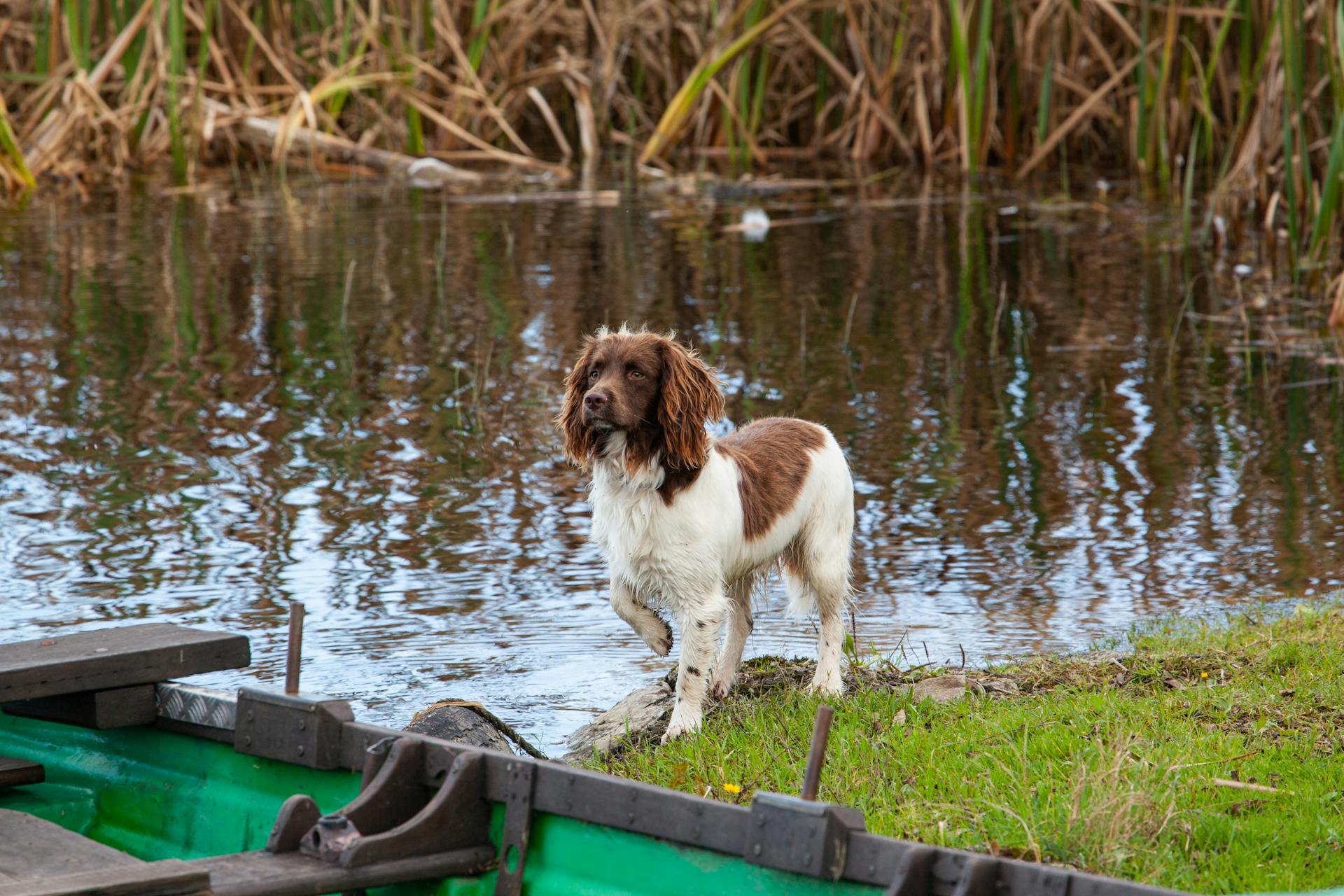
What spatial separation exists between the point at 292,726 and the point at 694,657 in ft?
5.36

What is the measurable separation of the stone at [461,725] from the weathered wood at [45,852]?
134 cm

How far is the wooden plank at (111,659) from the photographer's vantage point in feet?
15.1

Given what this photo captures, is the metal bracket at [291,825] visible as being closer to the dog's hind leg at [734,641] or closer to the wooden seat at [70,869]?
the wooden seat at [70,869]

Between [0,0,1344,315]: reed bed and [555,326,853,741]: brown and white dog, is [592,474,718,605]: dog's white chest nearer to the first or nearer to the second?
[555,326,853,741]: brown and white dog

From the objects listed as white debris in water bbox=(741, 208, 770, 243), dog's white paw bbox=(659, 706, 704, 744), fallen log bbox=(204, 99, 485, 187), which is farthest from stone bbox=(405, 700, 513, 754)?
fallen log bbox=(204, 99, 485, 187)

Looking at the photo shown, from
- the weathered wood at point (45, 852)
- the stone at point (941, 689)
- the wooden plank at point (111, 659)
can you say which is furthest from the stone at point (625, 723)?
the weathered wood at point (45, 852)

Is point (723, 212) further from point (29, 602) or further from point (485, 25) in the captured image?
point (29, 602)

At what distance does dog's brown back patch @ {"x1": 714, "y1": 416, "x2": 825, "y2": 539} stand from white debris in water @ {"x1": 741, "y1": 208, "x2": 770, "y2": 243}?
10.5 metres

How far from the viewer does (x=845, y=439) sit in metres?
9.90

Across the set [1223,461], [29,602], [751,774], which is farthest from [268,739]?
[1223,461]

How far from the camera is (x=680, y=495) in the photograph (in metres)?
5.58

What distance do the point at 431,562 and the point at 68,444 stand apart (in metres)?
2.90

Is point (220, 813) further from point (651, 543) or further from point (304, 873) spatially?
point (651, 543)

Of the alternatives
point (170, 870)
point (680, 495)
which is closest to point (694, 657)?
point (680, 495)
